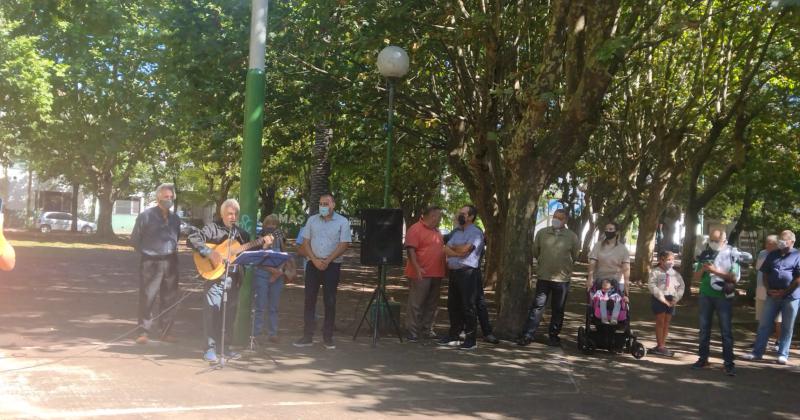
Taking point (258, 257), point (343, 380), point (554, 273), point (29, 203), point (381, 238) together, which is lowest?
point (343, 380)

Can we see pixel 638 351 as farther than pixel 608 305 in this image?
No

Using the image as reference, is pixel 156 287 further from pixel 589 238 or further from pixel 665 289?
pixel 589 238

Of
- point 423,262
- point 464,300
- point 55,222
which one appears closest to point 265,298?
point 423,262

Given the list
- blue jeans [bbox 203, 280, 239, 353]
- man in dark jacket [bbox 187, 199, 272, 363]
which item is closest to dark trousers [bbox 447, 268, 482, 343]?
man in dark jacket [bbox 187, 199, 272, 363]

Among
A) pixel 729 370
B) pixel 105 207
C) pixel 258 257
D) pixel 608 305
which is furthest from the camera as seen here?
pixel 105 207

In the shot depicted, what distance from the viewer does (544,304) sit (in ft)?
34.3

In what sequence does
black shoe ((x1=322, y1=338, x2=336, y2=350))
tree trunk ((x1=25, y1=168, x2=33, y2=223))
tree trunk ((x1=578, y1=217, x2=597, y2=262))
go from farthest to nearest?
tree trunk ((x1=25, y1=168, x2=33, y2=223)) → tree trunk ((x1=578, y1=217, x2=597, y2=262)) → black shoe ((x1=322, y1=338, x2=336, y2=350))

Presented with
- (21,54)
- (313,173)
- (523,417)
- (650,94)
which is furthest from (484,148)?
(21,54)

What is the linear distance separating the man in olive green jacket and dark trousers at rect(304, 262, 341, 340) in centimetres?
274

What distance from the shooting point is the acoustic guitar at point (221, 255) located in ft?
26.5

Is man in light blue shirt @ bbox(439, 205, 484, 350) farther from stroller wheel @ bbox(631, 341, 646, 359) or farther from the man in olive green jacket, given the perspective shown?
stroller wheel @ bbox(631, 341, 646, 359)

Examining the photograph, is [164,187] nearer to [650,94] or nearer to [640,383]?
[640,383]

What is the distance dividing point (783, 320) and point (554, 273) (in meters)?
3.16

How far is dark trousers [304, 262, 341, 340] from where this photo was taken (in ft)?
31.0
